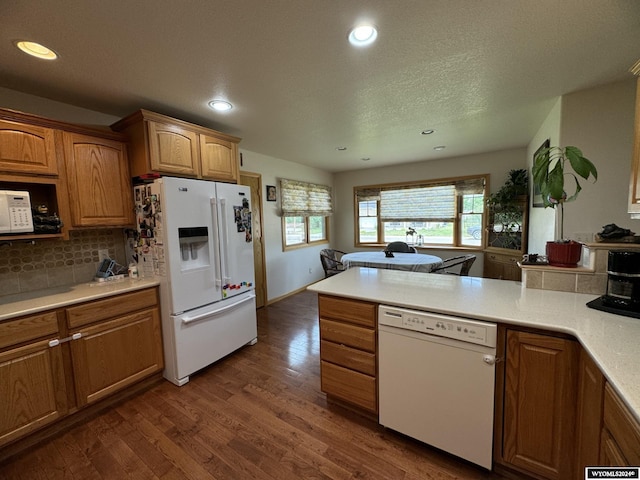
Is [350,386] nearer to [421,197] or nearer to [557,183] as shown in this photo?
[557,183]

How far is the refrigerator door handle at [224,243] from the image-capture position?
250 cm

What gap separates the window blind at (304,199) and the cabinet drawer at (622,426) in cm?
406

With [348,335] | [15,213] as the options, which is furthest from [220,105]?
[348,335]

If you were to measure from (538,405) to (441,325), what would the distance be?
1.78 ft

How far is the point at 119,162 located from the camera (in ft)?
7.30

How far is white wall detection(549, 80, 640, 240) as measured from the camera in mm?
2012

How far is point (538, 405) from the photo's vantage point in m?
1.25

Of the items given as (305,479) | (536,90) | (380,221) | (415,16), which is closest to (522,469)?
(305,479)

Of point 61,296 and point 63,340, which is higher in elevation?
point 61,296

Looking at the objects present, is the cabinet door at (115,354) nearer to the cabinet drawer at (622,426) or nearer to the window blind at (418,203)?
the cabinet drawer at (622,426)

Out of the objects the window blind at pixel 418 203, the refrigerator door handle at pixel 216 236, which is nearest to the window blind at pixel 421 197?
the window blind at pixel 418 203

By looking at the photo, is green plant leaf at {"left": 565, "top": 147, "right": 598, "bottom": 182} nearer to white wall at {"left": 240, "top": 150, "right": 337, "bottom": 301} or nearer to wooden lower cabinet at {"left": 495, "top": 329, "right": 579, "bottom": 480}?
wooden lower cabinet at {"left": 495, "top": 329, "right": 579, "bottom": 480}

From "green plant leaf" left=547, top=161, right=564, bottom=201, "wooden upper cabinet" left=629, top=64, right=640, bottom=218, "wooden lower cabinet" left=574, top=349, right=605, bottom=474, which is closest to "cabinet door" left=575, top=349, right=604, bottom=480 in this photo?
"wooden lower cabinet" left=574, top=349, right=605, bottom=474

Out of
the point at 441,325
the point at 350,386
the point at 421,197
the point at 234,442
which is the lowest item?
the point at 234,442
